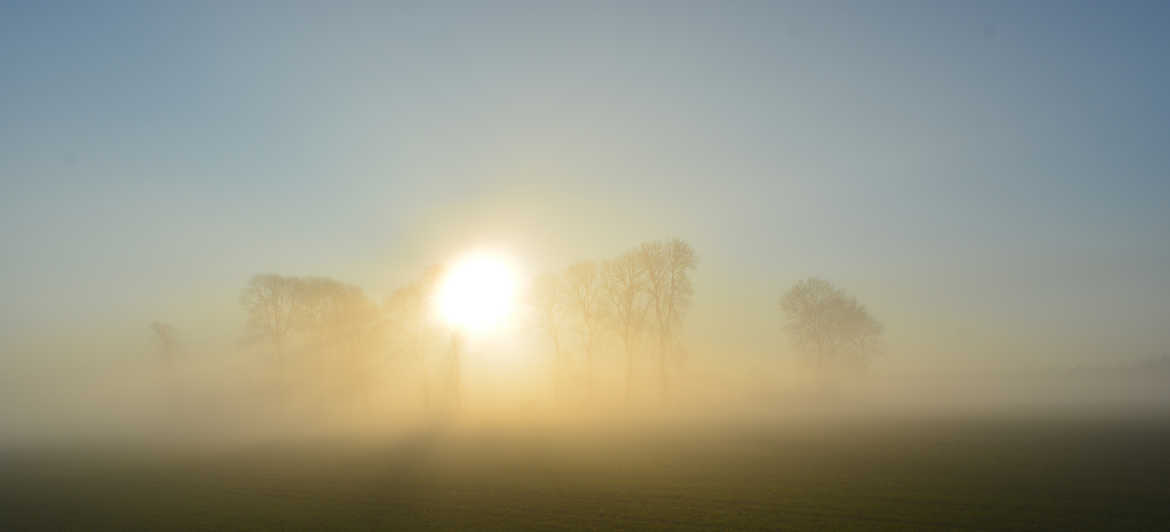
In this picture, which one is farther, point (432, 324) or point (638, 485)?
point (432, 324)

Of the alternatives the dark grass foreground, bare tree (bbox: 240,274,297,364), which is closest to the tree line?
bare tree (bbox: 240,274,297,364)

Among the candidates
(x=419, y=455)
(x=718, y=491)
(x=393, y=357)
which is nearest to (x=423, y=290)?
(x=393, y=357)

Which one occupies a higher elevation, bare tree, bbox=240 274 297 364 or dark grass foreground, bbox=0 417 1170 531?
bare tree, bbox=240 274 297 364

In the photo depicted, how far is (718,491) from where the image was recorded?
1802 cm

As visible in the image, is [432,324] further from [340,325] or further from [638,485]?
[638,485]

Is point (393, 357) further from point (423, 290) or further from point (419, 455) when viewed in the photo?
point (419, 455)

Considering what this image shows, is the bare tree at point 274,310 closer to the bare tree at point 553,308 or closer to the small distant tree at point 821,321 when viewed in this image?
the bare tree at point 553,308

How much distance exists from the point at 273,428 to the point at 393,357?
14373 millimetres

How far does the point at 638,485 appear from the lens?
1980 centimetres

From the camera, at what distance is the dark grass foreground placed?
579 inches

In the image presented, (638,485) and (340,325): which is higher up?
(340,325)

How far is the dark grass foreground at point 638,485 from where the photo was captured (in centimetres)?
1471

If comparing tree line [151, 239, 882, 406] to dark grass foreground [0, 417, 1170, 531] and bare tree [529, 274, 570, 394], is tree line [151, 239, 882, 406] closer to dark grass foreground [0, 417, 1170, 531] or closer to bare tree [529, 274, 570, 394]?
bare tree [529, 274, 570, 394]

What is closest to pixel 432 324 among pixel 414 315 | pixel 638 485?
pixel 414 315
